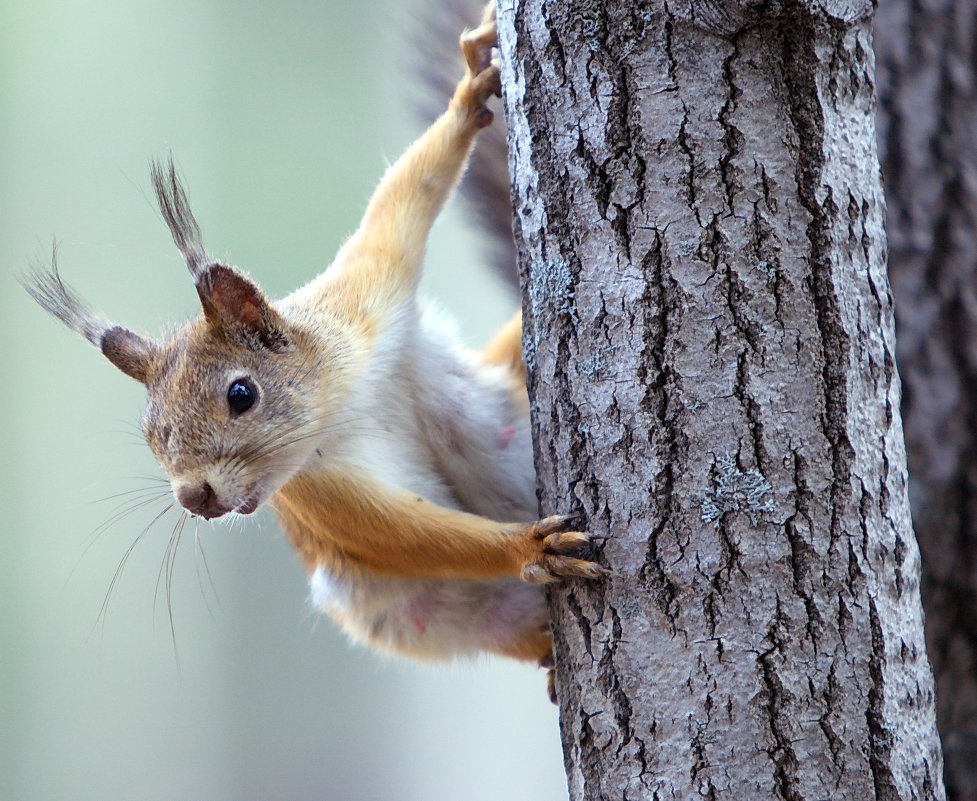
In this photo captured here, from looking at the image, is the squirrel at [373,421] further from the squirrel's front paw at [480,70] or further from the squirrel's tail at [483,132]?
the squirrel's tail at [483,132]

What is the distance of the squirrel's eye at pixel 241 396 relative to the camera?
1.20m

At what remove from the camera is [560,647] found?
100 centimetres

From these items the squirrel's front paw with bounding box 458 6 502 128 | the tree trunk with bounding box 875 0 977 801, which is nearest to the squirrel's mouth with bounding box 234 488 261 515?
the squirrel's front paw with bounding box 458 6 502 128

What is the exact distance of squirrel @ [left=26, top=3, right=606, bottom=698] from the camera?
1.18 metres

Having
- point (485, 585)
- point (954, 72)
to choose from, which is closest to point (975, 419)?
point (954, 72)

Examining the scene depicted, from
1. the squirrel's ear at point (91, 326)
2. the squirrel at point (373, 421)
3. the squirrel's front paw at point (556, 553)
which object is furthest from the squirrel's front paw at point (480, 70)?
the squirrel's front paw at point (556, 553)

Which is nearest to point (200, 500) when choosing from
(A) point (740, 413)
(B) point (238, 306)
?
(B) point (238, 306)

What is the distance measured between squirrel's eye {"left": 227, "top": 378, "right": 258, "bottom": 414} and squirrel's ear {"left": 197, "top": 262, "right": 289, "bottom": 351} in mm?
73

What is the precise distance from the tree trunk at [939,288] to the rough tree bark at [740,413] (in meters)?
0.56

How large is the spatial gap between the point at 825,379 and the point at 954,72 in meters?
0.83

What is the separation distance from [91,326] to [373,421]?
0.41m

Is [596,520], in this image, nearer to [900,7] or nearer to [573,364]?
[573,364]

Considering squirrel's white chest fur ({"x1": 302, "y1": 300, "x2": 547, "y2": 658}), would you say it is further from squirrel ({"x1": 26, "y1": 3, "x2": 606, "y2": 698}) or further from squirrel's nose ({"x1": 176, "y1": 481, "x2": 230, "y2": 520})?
squirrel's nose ({"x1": 176, "y1": 481, "x2": 230, "y2": 520})

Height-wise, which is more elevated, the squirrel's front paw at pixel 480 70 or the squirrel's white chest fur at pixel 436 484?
the squirrel's front paw at pixel 480 70
